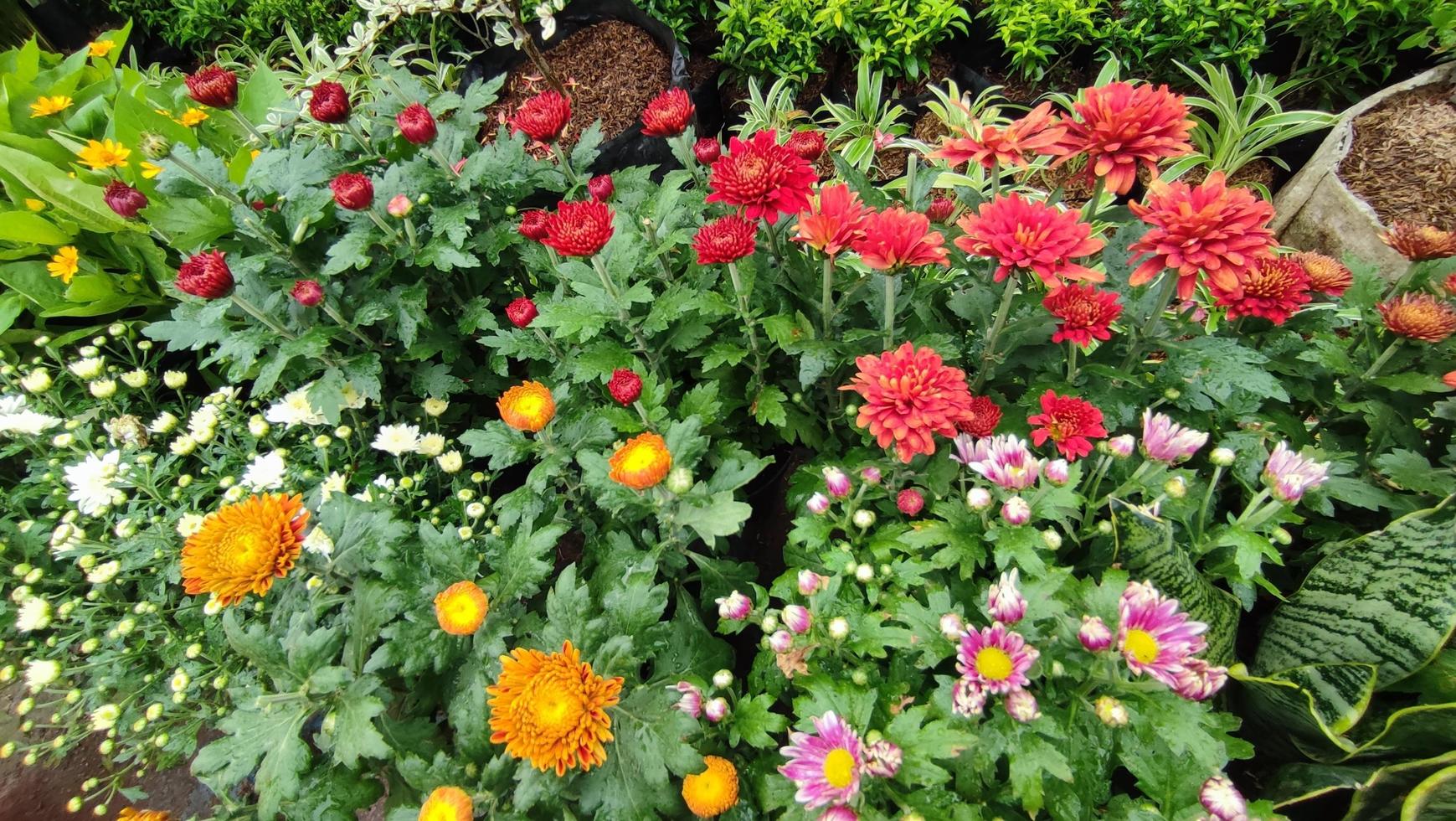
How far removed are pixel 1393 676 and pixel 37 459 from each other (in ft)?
9.10

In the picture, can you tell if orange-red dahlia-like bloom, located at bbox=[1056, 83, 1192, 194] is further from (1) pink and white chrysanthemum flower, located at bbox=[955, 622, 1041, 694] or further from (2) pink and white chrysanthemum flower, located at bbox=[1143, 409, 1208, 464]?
(1) pink and white chrysanthemum flower, located at bbox=[955, 622, 1041, 694]

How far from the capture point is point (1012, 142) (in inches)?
44.1

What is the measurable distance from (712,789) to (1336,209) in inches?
95.2

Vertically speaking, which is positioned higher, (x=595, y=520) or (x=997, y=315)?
(x=997, y=315)

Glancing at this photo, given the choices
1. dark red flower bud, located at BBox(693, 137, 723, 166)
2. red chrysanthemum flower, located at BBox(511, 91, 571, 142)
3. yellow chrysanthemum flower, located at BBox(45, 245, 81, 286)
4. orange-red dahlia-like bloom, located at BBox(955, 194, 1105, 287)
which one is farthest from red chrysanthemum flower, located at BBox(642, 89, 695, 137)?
yellow chrysanthemum flower, located at BBox(45, 245, 81, 286)

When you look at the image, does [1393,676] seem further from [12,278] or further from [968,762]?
[12,278]

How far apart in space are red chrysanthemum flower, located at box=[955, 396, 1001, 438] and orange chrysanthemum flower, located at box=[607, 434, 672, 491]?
1.59 feet

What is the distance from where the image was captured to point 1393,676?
40.5 inches

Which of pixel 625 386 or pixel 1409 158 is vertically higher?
pixel 1409 158

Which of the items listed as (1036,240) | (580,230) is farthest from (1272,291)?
(580,230)

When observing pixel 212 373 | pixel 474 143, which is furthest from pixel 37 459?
pixel 474 143

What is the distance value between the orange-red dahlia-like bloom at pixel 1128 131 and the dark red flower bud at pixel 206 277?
153 cm

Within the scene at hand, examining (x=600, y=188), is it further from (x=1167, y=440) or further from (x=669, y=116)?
(x=1167, y=440)

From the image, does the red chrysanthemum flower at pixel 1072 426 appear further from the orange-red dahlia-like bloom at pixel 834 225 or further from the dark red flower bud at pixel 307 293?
the dark red flower bud at pixel 307 293
